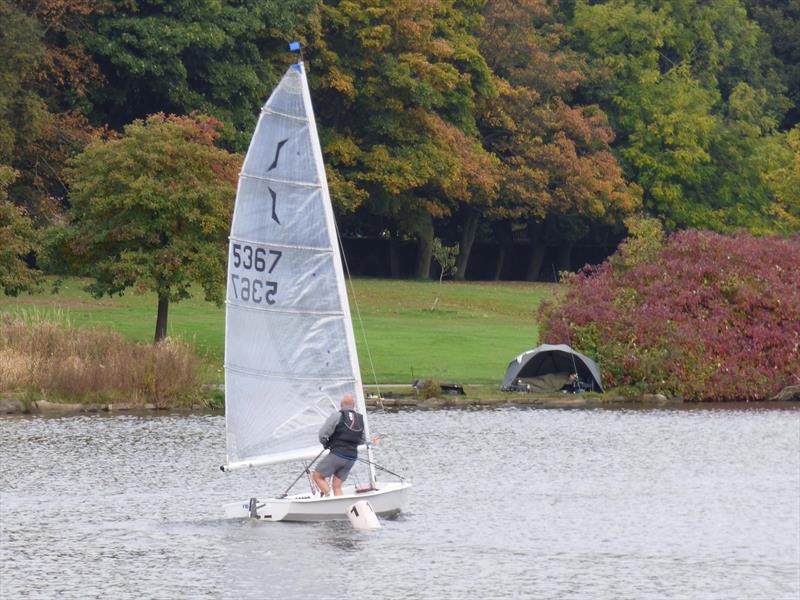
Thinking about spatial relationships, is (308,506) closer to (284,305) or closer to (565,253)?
(284,305)

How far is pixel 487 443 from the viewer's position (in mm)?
36312

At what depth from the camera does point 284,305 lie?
2731cm

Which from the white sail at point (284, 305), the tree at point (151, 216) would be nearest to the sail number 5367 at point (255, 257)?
the white sail at point (284, 305)

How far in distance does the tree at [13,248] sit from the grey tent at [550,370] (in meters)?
14.2

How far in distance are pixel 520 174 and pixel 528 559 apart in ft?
196

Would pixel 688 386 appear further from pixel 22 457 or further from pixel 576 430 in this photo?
pixel 22 457

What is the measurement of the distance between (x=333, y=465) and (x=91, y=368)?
16633 millimetres

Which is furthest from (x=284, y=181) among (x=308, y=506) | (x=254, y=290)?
(x=308, y=506)

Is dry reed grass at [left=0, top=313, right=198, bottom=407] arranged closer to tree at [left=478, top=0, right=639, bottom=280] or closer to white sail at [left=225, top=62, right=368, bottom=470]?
white sail at [left=225, top=62, right=368, bottom=470]

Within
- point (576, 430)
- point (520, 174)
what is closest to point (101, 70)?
point (520, 174)

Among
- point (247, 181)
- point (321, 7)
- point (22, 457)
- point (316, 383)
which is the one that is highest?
point (321, 7)

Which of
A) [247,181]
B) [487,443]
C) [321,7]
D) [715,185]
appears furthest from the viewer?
[715,185]

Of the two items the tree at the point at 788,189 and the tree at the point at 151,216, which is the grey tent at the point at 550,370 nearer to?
the tree at the point at 151,216

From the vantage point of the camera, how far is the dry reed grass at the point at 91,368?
4150 cm
